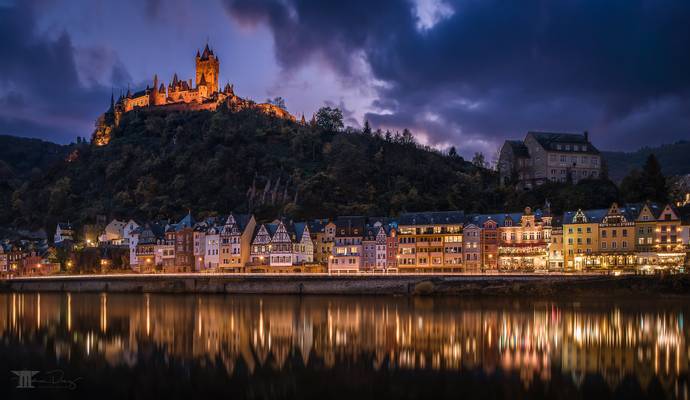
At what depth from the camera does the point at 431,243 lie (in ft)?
246

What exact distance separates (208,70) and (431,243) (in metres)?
→ 102

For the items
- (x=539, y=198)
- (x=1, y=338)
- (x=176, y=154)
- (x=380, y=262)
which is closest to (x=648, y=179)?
(x=539, y=198)

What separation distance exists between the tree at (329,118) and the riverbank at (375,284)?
6582 cm

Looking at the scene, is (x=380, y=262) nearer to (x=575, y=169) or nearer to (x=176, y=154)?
(x=575, y=169)

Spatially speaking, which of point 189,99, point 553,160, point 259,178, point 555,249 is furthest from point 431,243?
point 189,99

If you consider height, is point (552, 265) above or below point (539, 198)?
below

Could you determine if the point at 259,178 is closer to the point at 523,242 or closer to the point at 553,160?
the point at 553,160

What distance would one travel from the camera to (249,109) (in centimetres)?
14088

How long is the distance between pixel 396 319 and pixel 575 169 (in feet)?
188

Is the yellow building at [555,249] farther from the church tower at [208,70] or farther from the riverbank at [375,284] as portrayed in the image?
the church tower at [208,70]

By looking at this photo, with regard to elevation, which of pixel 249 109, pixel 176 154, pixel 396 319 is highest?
pixel 249 109

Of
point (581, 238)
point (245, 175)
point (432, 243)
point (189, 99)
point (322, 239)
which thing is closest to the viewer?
point (581, 238)

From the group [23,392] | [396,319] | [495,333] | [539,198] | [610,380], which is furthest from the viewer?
[539,198]
